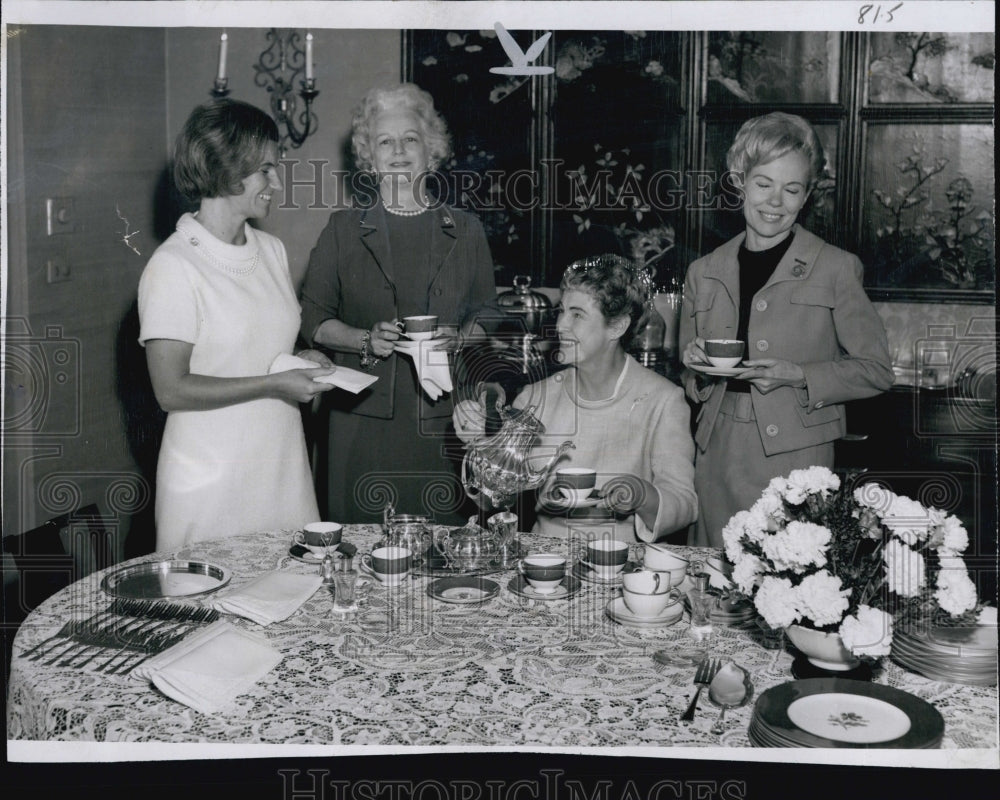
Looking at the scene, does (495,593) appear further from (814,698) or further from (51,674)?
(51,674)

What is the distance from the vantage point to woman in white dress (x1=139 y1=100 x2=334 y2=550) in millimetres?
2643

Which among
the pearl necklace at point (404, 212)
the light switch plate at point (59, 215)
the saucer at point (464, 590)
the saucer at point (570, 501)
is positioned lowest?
the saucer at point (464, 590)

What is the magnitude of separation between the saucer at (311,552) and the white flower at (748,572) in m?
0.87

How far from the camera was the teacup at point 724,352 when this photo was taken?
8.62 ft

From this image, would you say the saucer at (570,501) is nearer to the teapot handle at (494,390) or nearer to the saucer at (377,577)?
the teapot handle at (494,390)

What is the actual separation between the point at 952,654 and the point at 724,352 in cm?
115

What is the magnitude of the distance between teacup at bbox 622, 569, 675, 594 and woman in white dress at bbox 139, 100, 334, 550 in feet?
4.20

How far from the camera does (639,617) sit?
1.81 meters

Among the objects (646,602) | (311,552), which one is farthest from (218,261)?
(646,602)

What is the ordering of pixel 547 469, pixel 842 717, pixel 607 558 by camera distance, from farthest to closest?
pixel 547 469 → pixel 607 558 → pixel 842 717

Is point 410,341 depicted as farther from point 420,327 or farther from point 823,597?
point 823,597

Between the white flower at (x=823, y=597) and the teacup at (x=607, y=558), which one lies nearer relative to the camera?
the white flower at (x=823, y=597)

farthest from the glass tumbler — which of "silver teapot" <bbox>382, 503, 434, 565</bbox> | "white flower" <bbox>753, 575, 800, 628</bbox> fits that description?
"white flower" <bbox>753, 575, 800, 628</bbox>

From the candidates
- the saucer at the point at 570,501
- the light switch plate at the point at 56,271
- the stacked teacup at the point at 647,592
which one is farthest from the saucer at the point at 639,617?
the light switch plate at the point at 56,271
